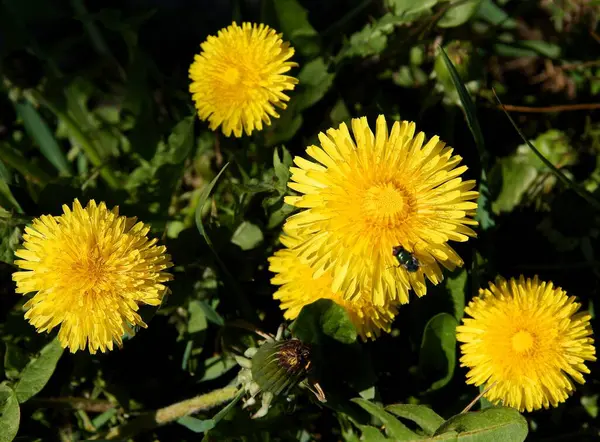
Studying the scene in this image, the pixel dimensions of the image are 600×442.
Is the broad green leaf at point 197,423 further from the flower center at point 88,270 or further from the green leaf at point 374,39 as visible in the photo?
the green leaf at point 374,39

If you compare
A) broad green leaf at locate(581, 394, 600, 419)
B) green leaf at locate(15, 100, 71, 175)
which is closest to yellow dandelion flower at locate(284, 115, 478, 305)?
broad green leaf at locate(581, 394, 600, 419)

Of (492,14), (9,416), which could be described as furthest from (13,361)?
(492,14)

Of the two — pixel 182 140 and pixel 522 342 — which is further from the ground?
pixel 182 140

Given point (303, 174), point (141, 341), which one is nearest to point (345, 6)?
point (303, 174)

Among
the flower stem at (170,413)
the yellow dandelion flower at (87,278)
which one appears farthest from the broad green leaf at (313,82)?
the flower stem at (170,413)

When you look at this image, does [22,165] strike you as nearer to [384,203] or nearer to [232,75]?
[232,75]
